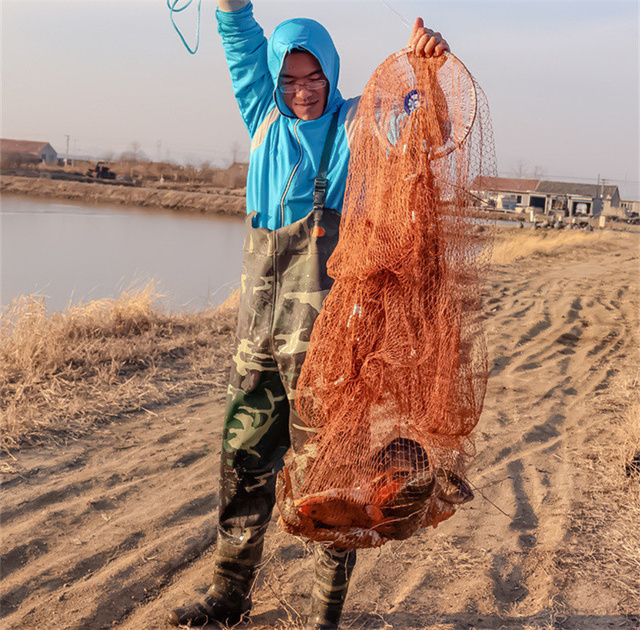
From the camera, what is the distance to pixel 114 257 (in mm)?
15469

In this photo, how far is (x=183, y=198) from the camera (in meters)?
35.3

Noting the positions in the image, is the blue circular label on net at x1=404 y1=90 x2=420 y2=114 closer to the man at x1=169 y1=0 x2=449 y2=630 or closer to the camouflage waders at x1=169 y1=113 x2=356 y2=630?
the man at x1=169 y1=0 x2=449 y2=630

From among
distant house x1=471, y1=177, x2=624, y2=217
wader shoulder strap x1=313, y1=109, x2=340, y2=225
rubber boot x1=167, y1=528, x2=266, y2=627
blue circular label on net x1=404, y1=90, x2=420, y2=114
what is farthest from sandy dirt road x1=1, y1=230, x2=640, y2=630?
distant house x1=471, y1=177, x2=624, y2=217

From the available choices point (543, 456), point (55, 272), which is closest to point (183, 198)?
point (55, 272)

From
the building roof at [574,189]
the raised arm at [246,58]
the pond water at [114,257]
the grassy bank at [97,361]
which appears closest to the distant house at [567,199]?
the building roof at [574,189]

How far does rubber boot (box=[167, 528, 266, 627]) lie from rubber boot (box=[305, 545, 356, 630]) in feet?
1.00

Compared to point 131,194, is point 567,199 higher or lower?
higher

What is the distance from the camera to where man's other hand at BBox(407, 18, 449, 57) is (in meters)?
1.95

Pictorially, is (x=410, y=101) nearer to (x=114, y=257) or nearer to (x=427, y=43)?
(x=427, y=43)

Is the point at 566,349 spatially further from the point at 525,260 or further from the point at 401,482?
the point at 525,260

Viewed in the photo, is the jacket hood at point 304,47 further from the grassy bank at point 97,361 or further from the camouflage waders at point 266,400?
the grassy bank at point 97,361

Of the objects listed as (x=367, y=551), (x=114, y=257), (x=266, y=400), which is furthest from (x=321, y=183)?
(x=114, y=257)

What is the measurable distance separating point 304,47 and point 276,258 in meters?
0.71

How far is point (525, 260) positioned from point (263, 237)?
44.3 ft
